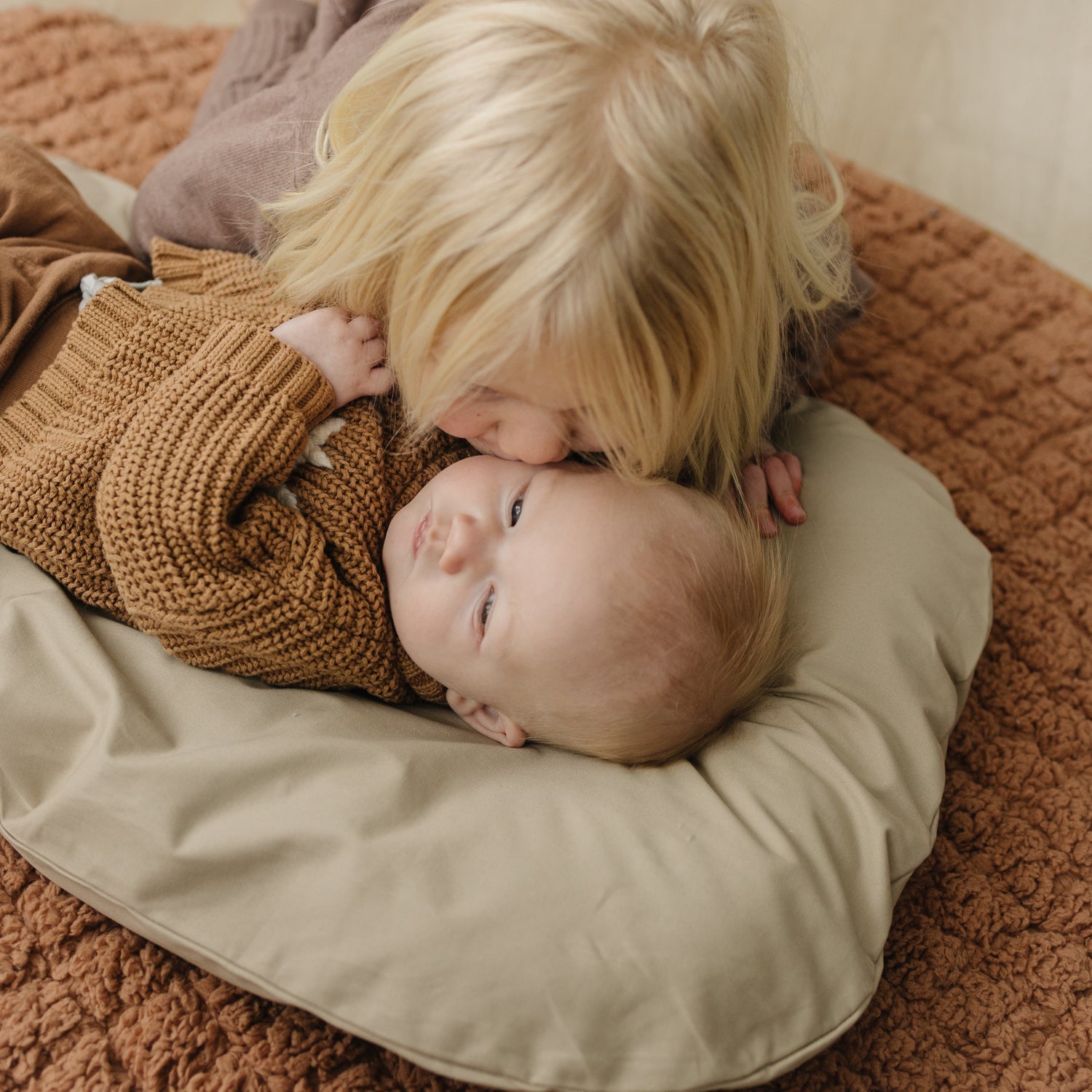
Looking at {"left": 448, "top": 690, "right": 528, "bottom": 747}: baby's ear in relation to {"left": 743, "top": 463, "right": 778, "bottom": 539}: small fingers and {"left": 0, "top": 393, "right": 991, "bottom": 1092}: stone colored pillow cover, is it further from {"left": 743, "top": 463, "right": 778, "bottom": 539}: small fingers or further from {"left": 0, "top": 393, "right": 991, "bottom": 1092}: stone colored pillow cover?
{"left": 743, "top": 463, "right": 778, "bottom": 539}: small fingers

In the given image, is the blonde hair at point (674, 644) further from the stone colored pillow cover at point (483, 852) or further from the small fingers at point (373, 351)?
the small fingers at point (373, 351)

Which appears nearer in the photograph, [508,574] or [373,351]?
[508,574]

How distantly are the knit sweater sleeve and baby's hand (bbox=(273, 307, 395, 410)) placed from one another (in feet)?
0.10

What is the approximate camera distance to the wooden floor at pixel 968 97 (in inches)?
70.4

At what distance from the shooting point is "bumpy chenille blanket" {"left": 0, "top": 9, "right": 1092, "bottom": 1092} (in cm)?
81

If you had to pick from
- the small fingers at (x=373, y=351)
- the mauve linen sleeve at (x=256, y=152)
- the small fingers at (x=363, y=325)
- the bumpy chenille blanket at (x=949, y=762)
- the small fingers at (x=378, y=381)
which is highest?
the mauve linen sleeve at (x=256, y=152)

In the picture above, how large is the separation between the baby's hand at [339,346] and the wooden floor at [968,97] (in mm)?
1190

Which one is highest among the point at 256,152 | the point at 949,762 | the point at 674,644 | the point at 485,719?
the point at 256,152

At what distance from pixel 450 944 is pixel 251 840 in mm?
168

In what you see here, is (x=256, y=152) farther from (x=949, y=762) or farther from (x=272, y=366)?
(x=949, y=762)

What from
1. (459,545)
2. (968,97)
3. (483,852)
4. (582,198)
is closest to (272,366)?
(459,545)

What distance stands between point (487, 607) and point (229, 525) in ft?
0.74

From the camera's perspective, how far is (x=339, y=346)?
94cm

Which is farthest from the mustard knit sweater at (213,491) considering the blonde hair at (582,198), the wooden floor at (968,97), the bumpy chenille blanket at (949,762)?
the wooden floor at (968,97)
